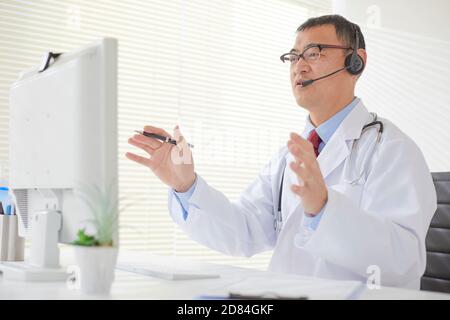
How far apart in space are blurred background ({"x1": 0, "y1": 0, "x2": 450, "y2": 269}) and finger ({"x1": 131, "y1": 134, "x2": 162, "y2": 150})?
49.1 inches

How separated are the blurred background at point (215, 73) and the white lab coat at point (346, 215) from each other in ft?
3.32

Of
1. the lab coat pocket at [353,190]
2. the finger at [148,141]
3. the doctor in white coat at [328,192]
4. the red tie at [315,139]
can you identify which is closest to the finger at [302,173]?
the doctor in white coat at [328,192]

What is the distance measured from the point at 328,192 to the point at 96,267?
59 cm

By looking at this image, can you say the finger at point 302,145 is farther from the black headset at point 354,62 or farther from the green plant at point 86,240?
the black headset at point 354,62

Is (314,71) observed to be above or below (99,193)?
above

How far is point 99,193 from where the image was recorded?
1.01 meters

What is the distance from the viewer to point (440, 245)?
1.87 metres

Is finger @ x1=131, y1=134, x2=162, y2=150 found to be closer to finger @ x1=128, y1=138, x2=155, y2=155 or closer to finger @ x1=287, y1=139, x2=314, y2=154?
finger @ x1=128, y1=138, x2=155, y2=155

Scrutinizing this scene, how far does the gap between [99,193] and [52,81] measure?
0.32m

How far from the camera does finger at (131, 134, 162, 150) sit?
153cm

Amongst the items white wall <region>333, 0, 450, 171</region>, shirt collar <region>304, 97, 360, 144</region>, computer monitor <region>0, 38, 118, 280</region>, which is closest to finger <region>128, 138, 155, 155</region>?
computer monitor <region>0, 38, 118, 280</region>
